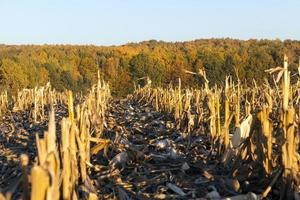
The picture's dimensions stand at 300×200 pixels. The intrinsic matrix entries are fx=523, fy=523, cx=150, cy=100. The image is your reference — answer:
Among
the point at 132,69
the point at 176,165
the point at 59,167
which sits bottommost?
the point at 132,69

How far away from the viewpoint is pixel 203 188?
407 centimetres

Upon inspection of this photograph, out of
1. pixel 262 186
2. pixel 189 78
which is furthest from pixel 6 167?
pixel 189 78

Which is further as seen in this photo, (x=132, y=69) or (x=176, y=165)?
(x=132, y=69)

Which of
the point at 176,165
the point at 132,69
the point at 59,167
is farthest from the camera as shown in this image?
the point at 132,69

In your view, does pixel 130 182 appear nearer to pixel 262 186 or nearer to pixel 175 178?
pixel 175 178

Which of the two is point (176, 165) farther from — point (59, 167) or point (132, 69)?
point (132, 69)

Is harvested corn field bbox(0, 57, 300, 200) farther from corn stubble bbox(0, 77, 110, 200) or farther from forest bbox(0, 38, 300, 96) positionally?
forest bbox(0, 38, 300, 96)

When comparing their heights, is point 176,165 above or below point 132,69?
above

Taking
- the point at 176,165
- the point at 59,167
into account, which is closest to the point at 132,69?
the point at 176,165

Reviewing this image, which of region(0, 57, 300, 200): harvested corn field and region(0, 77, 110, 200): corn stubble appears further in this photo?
region(0, 57, 300, 200): harvested corn field

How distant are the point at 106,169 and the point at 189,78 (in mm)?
38144

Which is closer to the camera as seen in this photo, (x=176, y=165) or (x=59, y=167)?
(x=59, y=167)

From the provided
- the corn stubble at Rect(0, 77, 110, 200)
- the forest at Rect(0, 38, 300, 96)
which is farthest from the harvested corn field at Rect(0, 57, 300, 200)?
the forest at Rect(0, 38, 300, 96)

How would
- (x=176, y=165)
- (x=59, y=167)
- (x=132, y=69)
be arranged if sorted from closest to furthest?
(x=59, y=167)
(x=176, y=165)
(x=132, y=69)
